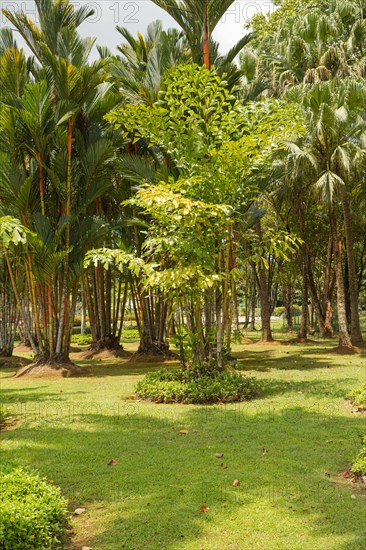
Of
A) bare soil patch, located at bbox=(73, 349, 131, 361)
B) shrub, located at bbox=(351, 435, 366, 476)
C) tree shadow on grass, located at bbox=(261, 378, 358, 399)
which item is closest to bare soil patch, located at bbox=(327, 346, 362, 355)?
tree shadow on grass, located at bbox=(261, 378, 358, 399)

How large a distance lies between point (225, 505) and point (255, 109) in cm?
684

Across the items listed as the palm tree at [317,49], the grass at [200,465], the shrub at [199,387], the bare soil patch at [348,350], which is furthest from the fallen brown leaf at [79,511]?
the palm tree at [317,49]

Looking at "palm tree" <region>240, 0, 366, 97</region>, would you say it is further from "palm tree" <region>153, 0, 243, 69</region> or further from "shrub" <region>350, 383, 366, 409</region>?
"shrub" <region>350, 383, 366, 409</region>

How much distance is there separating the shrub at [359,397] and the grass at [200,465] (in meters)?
Answer: 0.15

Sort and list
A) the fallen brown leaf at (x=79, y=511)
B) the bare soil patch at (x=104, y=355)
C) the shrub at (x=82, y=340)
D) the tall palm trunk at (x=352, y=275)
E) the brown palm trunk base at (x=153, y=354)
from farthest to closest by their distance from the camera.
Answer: the shrub at (x=82, y=340), the bare soil patch at (x=104, y=355), the tall palm trunk at (x=352, y=275), the brown palm trunk base at (x=153, y=354), the fallen brown leaf at (x=79, y=511)

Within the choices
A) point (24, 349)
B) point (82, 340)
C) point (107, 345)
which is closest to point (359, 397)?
point (107, 345)

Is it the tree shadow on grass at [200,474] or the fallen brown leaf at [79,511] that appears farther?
the fallen brown leaf at [79,511]

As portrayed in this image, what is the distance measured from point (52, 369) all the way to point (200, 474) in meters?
8.58

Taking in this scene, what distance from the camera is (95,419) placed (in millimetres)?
7484

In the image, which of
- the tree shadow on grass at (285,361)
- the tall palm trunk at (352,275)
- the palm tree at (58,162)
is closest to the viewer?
the palm tree at (58,162)

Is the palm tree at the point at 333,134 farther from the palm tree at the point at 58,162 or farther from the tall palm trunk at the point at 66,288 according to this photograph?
the tall palm trunk at the point at 66,288

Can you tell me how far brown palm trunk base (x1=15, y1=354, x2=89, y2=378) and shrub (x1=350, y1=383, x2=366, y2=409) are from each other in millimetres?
→ 6933

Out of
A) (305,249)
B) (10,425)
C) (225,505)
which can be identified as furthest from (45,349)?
(305,249)

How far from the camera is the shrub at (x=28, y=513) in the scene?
3299 millimetres
